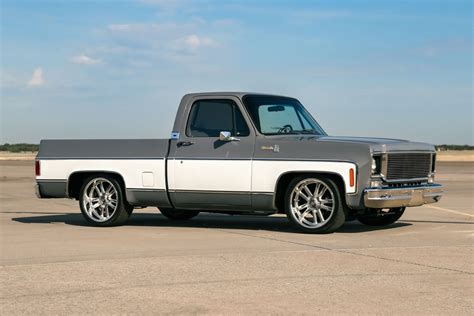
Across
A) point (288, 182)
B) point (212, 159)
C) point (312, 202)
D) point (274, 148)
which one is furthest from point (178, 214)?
point (312, 202)

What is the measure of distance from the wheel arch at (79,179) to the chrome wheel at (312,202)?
2804 mm

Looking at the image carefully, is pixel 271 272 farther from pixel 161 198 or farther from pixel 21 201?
pixel 21 201

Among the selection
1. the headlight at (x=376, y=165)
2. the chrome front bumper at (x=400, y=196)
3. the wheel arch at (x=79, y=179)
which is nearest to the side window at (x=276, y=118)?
the headlight at (x=376, y=165)

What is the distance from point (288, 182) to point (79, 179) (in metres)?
3.54

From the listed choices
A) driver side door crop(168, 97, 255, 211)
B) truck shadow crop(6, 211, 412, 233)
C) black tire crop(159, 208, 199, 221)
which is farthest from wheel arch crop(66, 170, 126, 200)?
black tire crop(159, 208, 199, 221)

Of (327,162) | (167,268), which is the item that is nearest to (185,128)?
(327,162)

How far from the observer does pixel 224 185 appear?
11.7 metres

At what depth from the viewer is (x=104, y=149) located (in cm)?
1266

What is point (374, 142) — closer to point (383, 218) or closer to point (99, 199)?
point (383, 218)

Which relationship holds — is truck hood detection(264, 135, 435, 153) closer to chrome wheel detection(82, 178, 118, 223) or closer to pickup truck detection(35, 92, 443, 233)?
pickup truck detection(35, 92, 443, 233)

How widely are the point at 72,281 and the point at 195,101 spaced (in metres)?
5.24

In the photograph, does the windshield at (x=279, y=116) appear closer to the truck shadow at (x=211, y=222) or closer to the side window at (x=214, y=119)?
the side window at (x=214, y=119)

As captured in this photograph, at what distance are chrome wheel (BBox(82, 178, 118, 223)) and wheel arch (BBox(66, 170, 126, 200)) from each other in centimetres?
12

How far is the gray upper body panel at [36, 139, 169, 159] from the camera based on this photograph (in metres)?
12.2
